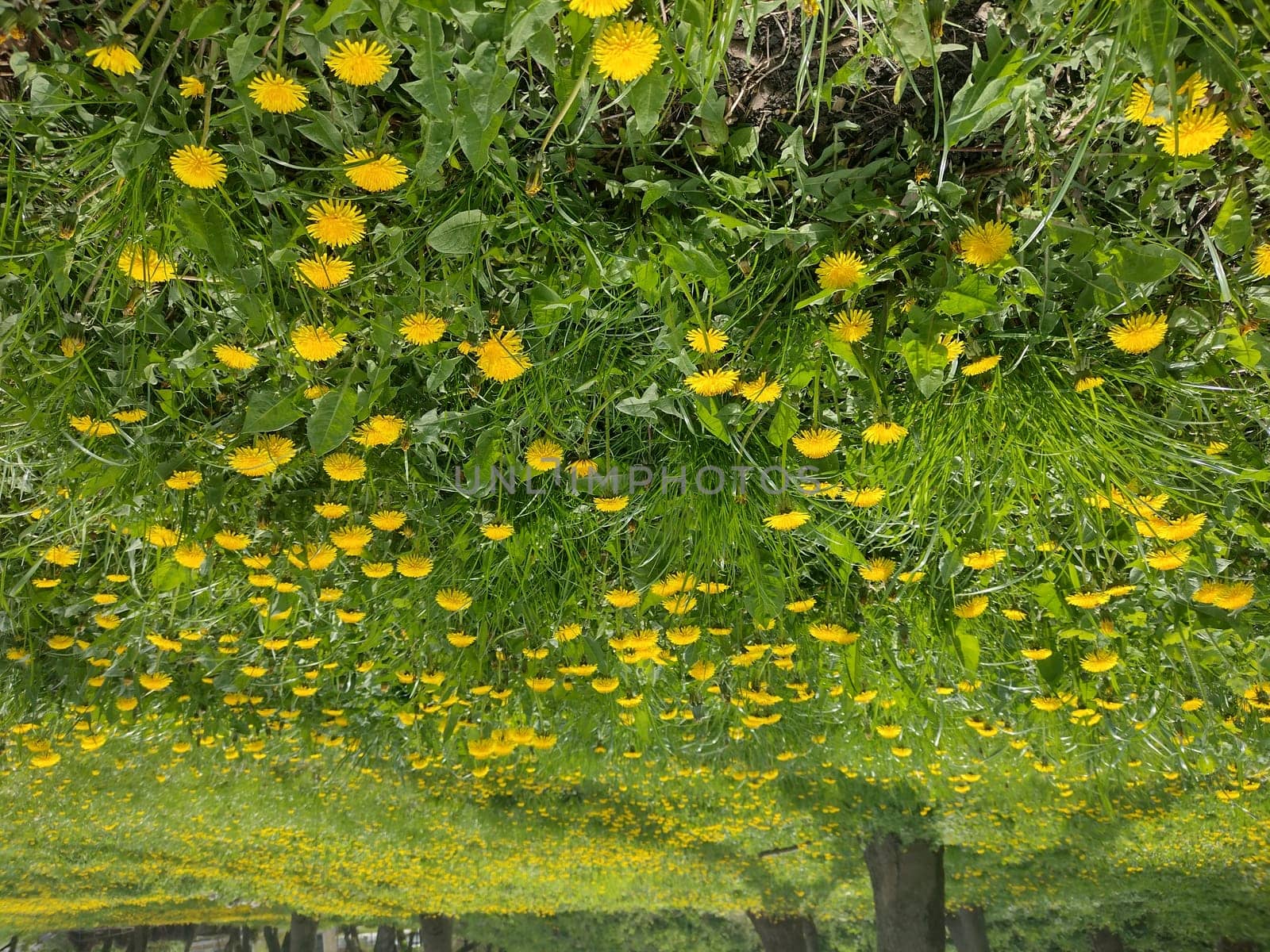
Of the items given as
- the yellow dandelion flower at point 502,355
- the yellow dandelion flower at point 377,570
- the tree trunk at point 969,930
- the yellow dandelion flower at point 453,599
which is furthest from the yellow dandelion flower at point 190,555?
the tree trunk at point 969,930

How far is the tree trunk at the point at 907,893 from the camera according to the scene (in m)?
3.13

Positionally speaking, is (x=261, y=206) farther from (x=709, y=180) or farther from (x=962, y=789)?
(x=962, y=789)

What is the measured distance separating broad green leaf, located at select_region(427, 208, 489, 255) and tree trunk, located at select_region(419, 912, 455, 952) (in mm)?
3951

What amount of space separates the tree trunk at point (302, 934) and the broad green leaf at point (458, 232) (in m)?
4.12

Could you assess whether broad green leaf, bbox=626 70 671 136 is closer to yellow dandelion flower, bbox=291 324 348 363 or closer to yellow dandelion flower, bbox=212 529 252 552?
yellow dandelion flower, bbox=291 324 348 363

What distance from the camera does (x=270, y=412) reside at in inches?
34.9

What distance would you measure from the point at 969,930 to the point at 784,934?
0.87m

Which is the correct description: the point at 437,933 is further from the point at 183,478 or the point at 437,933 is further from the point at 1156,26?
the point at 1156,26

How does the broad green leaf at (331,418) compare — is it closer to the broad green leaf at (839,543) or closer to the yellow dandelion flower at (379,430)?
the yellow dandelion flower at (379,430)

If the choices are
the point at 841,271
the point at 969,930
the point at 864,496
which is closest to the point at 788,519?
the point at 864,496

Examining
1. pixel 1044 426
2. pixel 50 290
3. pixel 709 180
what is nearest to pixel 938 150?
pixel 709 180

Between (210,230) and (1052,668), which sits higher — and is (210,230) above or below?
above

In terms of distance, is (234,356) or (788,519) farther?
(788,519)

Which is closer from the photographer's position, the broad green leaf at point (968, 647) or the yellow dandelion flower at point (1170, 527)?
the yellow dandelion flower at point (1170, 527)
